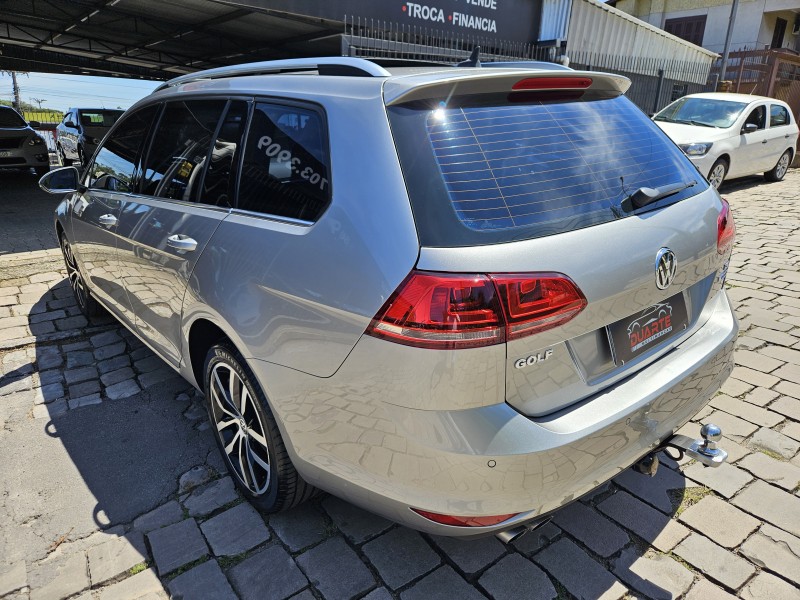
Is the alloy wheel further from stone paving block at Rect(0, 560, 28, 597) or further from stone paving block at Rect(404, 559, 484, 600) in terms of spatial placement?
stone paving block at Rect(0, 560, 28, 597)

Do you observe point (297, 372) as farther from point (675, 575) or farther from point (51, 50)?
point (51, 50)

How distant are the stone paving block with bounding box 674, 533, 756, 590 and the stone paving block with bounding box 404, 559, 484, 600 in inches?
28.3

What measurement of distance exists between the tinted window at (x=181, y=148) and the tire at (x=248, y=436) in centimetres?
87

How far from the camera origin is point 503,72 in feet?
6.56

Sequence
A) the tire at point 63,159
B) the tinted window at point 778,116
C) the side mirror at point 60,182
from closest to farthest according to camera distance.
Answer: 1. the side mirror at point 60,182
2. the tinted window at point 778,116
3. the tire at point 63,159

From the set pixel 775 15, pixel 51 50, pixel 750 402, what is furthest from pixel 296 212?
pixel 775 15

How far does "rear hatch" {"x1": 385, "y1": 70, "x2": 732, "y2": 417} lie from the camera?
5.54 feet

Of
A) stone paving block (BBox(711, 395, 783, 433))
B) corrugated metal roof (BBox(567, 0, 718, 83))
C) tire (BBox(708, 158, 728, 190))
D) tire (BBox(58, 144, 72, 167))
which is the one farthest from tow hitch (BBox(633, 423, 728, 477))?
tire (BBox(58, 144, 72, 167))

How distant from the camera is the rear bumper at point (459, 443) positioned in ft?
5.43

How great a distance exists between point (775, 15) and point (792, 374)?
3545 centimetres

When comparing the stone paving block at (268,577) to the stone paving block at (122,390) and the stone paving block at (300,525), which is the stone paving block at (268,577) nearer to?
the stone paving block at (300,525)

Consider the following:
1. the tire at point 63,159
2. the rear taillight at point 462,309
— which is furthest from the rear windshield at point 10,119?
the rear taillight at point 462,309

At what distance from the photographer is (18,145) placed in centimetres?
1266

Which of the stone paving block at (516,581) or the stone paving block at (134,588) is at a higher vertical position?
the stone paving block at (516,581)
